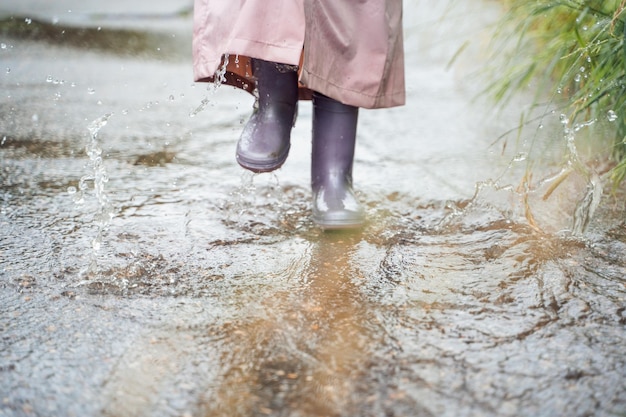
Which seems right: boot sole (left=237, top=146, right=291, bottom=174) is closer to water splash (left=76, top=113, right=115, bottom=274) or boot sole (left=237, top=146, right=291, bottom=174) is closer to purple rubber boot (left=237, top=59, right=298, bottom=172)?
purple rubber boot (left=237, top=59, right=298, bottom=172)

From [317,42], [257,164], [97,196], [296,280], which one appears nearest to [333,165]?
[257,164]

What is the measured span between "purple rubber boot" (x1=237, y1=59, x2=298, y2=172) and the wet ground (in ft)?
0.48

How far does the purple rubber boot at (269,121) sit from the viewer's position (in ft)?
6.52

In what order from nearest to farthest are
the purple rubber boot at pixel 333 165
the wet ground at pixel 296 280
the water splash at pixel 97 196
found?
the wet ground at pixel 296 280, the water splash at pixel 97 196, the purple rubber boot at pixel 333 165

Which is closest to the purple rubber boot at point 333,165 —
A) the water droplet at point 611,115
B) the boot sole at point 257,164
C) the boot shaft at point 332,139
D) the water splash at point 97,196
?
the boot shaft at point 332,139

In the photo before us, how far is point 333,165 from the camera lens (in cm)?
203

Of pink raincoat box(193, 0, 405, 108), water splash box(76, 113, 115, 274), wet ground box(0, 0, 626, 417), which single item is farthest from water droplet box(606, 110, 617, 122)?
water splash box(76, 113, 115, 274)

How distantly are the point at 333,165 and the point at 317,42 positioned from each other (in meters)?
0.34

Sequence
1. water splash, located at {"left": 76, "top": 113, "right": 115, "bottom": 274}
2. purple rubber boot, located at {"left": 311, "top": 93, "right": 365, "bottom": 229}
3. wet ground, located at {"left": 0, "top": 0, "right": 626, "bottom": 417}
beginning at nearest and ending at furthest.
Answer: wet ground, located at {"left": 0, "top": 0, "right": 626, "bottom": 417}
water splash, located at {"left": 76, "top": 113, "right": 115, "bottom": 274}
purple rubber boot, located at {"left": 311, "top": 93, "right": 365, "bottom": 229}

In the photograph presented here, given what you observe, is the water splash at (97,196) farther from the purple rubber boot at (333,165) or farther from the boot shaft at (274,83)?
the purple rubber boot at (333,165)

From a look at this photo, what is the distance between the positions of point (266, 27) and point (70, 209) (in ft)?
2.47

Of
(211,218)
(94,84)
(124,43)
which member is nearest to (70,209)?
(211,218)

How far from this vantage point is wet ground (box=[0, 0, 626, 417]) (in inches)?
48.2

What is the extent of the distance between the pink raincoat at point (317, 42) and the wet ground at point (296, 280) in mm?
178
